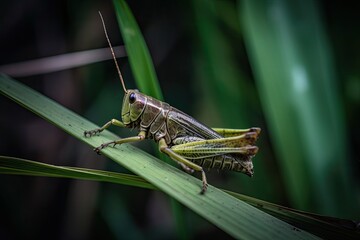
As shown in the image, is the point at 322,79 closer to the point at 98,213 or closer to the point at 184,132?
the point at 184,132

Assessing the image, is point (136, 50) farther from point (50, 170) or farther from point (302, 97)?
point (302, 97)

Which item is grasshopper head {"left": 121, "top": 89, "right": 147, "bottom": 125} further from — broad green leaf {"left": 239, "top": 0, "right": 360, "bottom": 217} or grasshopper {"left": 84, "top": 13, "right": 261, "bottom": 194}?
broad green leaf {"left": 239, "top": 0, "right": 360, "bottom": 217}

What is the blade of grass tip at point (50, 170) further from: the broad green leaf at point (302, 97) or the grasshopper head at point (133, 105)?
the broad green leaf at point (302, 97)

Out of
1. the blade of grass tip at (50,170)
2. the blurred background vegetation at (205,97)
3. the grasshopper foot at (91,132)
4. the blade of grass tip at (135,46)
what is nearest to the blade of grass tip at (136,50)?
the blade of grass tip at (135,46)

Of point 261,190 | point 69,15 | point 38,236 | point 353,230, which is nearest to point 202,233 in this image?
point 261,190

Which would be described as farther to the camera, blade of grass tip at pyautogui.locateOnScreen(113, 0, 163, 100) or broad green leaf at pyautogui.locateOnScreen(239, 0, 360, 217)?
broad green leaf at pyautogui.locateOnScreen(239, 0, 360, 217)

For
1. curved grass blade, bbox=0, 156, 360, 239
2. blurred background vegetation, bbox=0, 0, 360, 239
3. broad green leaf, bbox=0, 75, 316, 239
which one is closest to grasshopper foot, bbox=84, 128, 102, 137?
broad green leaf, bbox=0, 75, 316, 239
